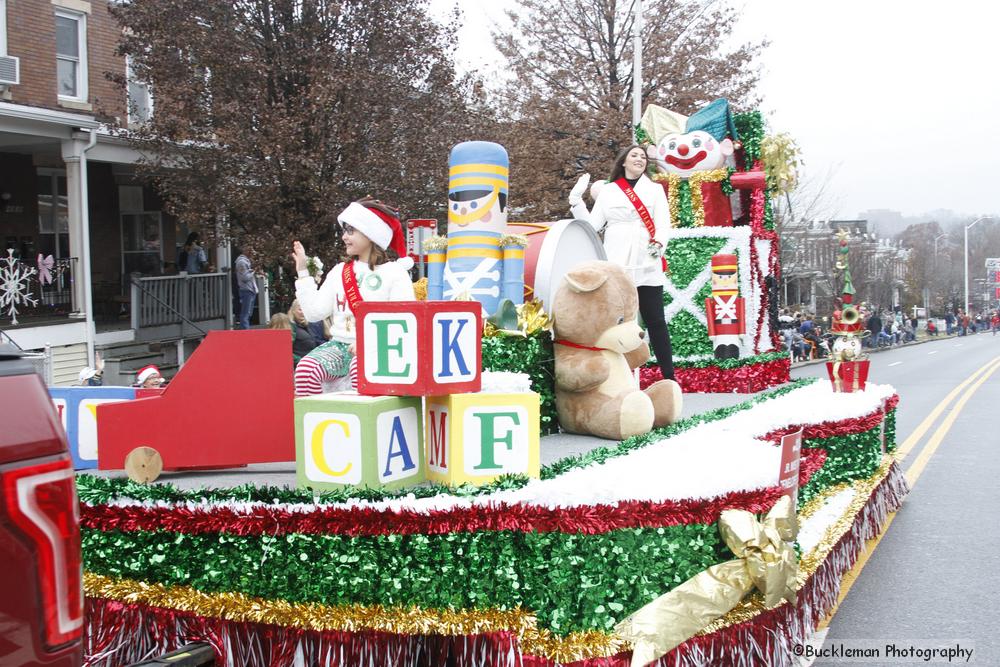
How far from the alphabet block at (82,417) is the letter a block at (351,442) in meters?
1.55

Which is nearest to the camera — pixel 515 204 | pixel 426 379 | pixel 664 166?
pixel 426 379

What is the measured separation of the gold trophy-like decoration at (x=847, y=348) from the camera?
25.8ft

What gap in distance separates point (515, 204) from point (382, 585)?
1952 cm

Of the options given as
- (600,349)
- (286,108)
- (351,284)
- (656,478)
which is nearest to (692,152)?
(600,349)

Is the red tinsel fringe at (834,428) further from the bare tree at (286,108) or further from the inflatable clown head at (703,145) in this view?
the bare tree at (286,108)

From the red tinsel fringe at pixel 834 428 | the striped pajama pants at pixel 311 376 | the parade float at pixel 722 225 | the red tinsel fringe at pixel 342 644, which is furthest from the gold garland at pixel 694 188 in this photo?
the red tinsel fringe at pixel 342 644

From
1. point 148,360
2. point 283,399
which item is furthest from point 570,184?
point 283,399

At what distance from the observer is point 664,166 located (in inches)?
391

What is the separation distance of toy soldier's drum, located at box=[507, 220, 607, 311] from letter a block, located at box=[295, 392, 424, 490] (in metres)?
2.76

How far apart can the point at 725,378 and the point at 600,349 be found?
3.37 metres

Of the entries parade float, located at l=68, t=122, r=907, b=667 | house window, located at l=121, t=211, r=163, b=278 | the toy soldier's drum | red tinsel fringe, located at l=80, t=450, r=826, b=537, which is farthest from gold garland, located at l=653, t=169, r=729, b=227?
house window, located at l=121, t=211, r=163, b=278

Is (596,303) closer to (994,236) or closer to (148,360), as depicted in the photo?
(148,360)

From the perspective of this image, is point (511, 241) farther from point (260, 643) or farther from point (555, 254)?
point (260, 643)

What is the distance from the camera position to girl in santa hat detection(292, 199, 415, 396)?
17.6ft
